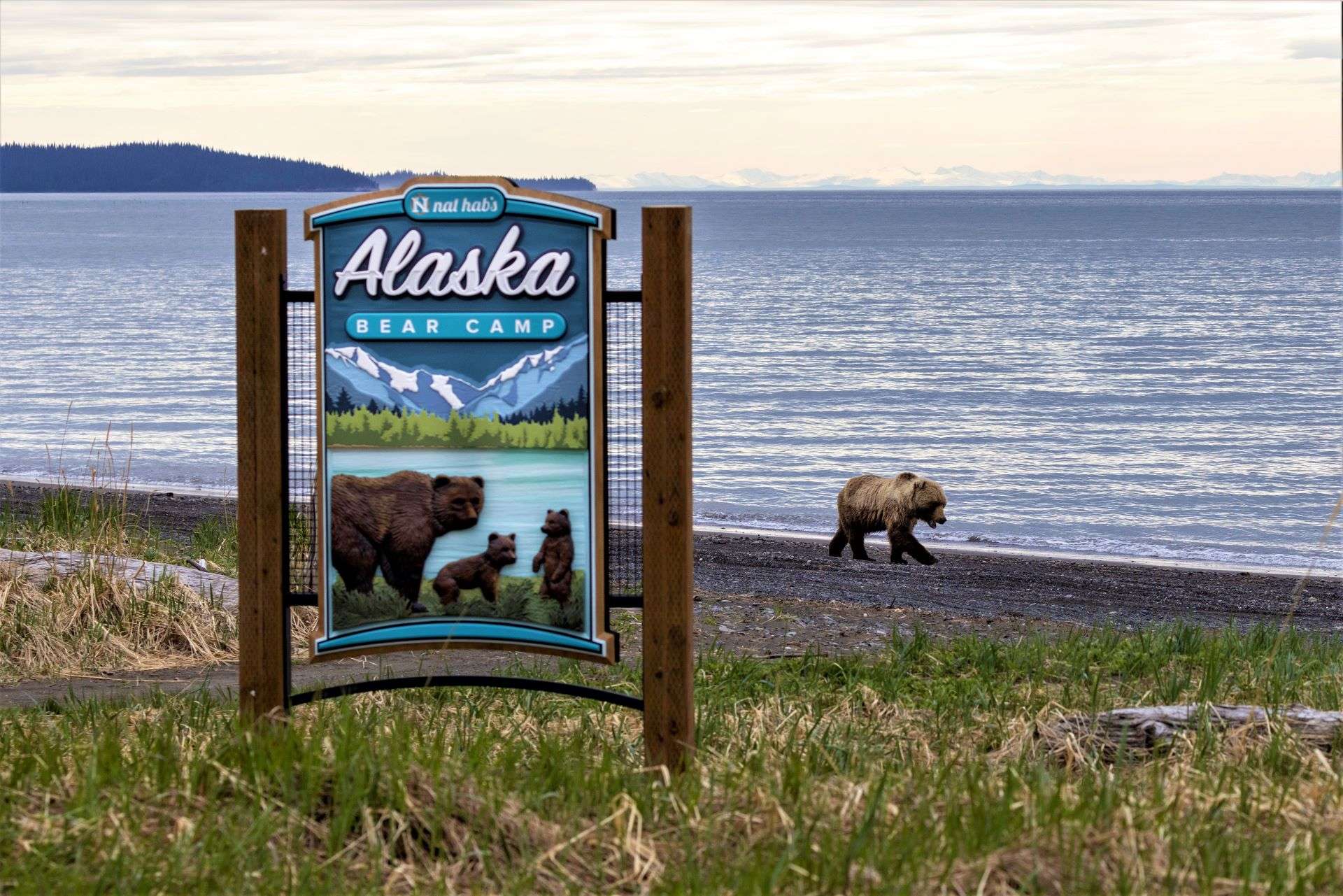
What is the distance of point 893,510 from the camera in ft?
48.9

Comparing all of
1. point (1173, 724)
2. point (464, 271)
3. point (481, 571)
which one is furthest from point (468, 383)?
point (1173, 724)

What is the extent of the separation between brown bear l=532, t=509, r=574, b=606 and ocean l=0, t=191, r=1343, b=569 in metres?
10.2

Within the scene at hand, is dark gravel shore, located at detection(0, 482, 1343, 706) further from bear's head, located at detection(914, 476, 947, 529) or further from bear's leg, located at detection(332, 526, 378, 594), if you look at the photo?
bear's leg, located at detection(332, 526, 378, 594)

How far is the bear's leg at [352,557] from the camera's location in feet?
19.6

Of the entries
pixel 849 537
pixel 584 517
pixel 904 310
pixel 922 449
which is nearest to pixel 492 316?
pixel 584 517

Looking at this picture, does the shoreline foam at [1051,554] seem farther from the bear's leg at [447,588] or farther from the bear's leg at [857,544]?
the bear's leg at [447,588]

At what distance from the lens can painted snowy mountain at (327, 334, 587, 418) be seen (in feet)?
19.1

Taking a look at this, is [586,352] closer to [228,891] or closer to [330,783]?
[330,783]

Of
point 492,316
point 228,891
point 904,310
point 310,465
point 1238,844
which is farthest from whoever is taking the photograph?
point 904,310

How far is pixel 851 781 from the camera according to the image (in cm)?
519

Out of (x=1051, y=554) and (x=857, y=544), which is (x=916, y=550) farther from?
(x=1051, y=554)

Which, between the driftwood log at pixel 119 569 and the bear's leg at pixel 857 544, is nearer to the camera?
the driftwood log at pixel 119 569

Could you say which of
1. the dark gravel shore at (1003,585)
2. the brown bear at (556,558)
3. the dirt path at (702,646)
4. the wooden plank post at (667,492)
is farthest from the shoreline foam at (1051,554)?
the wooden plank post at (667,492)

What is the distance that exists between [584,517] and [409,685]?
94 cm
